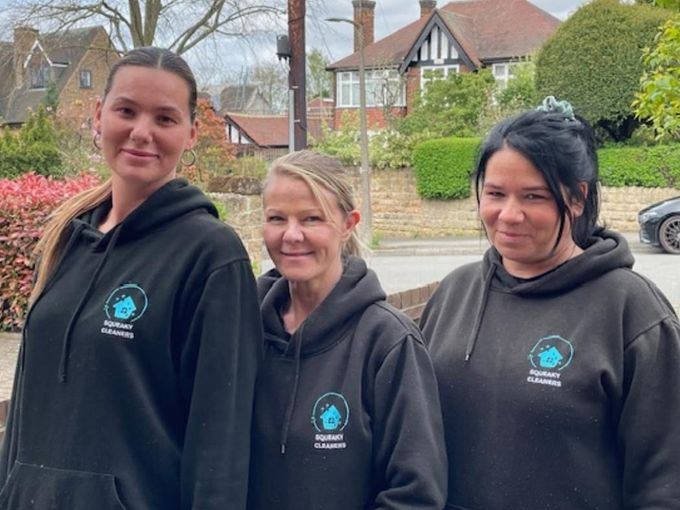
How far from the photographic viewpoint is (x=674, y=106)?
223 inches

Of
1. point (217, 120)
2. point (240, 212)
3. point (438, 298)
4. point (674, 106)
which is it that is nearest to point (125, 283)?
point (438, 298)

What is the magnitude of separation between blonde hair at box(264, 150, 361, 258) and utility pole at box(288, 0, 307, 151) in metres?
8.52

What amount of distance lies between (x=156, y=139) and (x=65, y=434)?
0.76m

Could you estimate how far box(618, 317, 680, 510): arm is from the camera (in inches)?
78.7

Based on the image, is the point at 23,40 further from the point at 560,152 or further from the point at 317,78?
the point at 317,78

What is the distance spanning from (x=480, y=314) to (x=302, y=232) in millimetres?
533

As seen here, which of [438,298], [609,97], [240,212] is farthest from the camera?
[609,97]

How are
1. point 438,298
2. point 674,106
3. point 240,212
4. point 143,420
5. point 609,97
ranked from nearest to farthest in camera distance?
point 143,420 < point 438,298 < point 674,106 < point 240,212 < point 609,97

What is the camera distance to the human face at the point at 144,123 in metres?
2.16

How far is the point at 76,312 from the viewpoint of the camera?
211 centimetres

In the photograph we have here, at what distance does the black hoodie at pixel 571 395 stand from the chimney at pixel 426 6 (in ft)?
148

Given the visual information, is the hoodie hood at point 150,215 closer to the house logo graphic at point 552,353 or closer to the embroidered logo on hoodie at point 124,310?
the embroidered logo on hoodie at point 124,310

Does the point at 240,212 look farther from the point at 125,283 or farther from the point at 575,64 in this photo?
the point at 575,64

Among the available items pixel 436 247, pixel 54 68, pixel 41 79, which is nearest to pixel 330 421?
pixel 436 247
